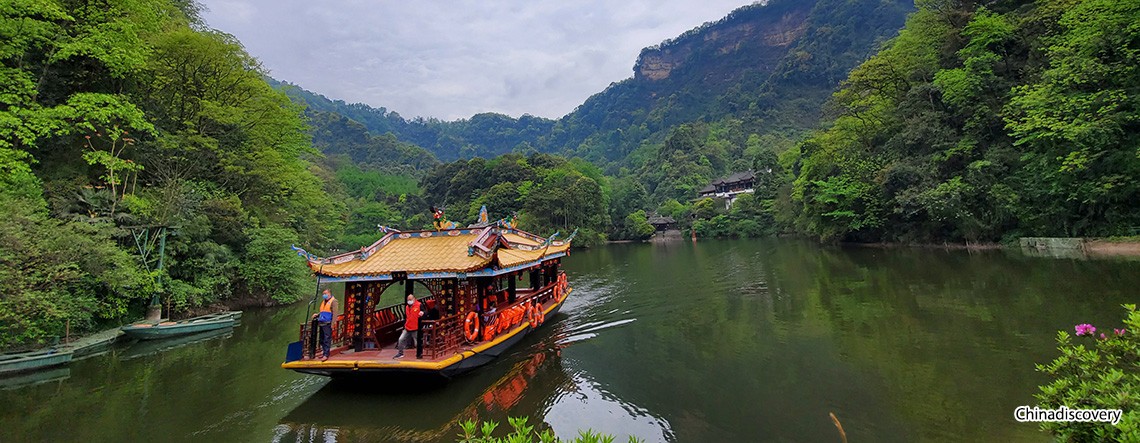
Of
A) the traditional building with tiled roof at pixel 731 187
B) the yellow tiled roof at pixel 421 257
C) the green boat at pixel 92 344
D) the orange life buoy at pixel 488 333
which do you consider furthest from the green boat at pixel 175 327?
the traditional building with tiled roof at pixel 731 187

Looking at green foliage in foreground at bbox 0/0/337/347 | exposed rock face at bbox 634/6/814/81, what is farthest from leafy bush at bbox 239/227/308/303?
exposed rock face at bbox 634/6/814/81

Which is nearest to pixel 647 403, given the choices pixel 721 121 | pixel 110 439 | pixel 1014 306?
pixel 110 439

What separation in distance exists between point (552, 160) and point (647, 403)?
53.7m

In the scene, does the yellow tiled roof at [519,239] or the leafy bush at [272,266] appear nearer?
the yellow tiled roof at [519,239]

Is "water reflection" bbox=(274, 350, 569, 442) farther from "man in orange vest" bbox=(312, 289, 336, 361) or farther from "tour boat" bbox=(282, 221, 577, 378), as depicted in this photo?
"man in orange vest" bbox=(312, 289, 336, 361)

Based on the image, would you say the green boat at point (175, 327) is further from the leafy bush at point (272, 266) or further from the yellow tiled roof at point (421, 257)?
the yellow tiled roof at point (421, 257)

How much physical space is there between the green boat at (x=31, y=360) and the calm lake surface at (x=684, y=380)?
1.26ft

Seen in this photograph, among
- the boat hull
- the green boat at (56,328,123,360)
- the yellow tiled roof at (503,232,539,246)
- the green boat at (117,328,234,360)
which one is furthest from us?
the yellow tiled roof at (503,232,539,246)

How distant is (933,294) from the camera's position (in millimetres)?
13484

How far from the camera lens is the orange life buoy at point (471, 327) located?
28.2ft

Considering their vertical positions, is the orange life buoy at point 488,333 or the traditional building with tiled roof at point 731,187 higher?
the traditional building with tiled roof at point 731,187

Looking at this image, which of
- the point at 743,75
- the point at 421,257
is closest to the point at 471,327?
the point at 421,257

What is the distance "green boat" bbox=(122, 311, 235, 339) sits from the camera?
12266mm

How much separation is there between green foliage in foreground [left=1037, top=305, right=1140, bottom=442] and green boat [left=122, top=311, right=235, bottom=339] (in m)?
17.0
